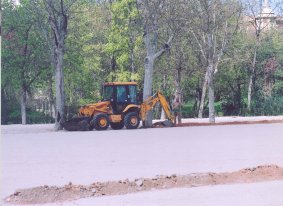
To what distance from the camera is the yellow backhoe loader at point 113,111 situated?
29.5m

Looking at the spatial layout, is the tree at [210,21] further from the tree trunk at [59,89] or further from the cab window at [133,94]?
the tree trunk at [59,89]

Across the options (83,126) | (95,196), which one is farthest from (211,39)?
(95,196)

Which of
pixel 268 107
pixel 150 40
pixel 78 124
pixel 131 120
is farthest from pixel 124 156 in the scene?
pixel 268 107

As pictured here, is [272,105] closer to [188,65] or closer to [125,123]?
[188,65]

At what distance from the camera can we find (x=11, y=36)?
41531 millimetres

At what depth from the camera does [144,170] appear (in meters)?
13.2

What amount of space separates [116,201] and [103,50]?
3734 centimetres

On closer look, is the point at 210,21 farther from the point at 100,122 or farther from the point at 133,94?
the point at 100,122

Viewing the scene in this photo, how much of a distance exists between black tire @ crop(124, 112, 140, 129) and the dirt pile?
1826cm

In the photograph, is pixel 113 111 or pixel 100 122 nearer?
pixel 100 122

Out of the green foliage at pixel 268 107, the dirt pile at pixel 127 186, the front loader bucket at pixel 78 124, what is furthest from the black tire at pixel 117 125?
the green foliage at pixel 268 107

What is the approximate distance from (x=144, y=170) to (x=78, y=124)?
16693mm

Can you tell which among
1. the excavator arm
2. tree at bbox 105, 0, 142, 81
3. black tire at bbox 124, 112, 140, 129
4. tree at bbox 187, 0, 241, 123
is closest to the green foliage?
tree at bbox 187, 0, 241, 123

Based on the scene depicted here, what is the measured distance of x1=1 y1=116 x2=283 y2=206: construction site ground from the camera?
952cm
